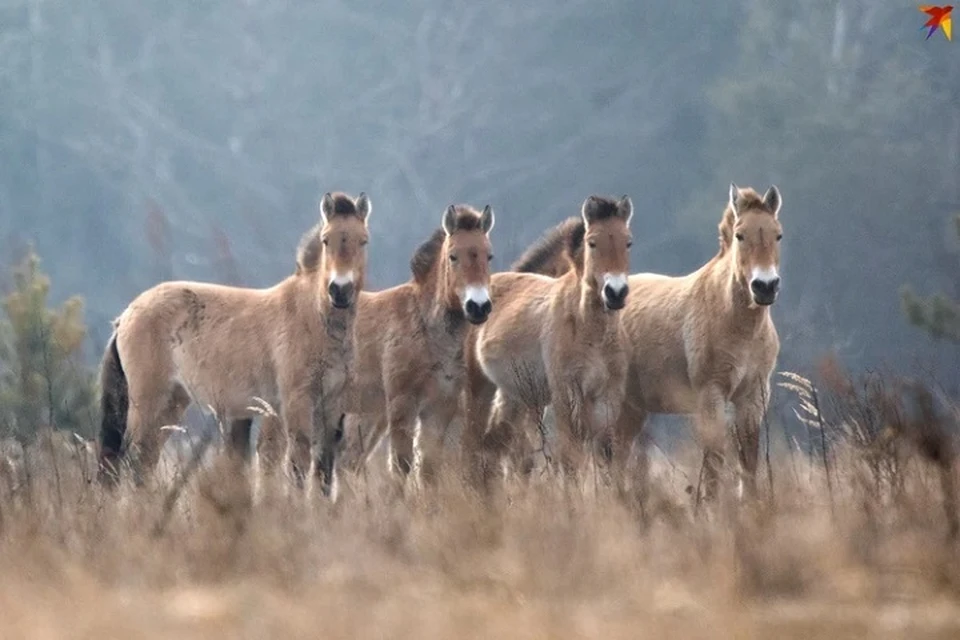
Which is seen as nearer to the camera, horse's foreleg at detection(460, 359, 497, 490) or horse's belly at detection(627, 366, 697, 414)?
horse's foreleg at detection(460, 359, 497, 490)

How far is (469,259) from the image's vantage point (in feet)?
35.9

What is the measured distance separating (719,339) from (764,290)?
74 centimetres

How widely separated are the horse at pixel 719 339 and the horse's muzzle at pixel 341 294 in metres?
1.96

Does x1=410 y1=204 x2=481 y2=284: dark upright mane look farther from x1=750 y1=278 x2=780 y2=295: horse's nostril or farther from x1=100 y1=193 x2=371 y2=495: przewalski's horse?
x1=750 y1=278 x2=780 y2=295: horse's nostril

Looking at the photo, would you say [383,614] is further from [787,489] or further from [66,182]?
[66,182]

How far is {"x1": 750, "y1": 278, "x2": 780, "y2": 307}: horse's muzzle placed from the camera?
10.1 meters

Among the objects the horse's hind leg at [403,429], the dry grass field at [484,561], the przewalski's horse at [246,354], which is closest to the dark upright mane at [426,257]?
the przewalski's horse at [246,354]

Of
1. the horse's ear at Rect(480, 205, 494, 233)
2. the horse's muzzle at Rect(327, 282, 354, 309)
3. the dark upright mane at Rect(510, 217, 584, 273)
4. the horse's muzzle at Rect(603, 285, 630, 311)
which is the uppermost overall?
the dark upright mane at Rect(510, 217, 584, 273)

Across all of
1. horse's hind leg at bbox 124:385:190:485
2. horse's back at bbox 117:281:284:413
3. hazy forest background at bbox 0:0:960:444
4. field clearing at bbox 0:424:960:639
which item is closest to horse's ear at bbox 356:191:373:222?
horse's back at bbox 117:281:284:413

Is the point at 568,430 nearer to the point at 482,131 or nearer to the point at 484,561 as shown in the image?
the point at 484,561

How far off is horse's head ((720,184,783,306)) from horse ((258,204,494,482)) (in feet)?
5.29

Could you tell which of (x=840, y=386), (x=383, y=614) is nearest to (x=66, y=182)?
(x=840, y=386)

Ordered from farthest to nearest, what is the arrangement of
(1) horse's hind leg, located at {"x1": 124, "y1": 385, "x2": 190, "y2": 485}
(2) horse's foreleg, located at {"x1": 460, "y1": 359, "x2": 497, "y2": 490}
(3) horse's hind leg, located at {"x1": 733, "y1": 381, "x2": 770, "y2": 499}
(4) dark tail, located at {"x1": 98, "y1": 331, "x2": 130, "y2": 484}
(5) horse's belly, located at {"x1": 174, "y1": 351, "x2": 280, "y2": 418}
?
(4) dark tail, located at {"x1": 98, "y1": 331, "x2": 130, "y2": 484} → (1) horse's hind leg, located at {"x1": 124, "y1": 385, "x2": 190, "y2": 485} → (5) horse's belly, located at {"x1": 174, "y1": 351, "x2": 280, "y2": 418} → (3) horse's hind leg, located at {"x1": 733, "y1": 381, "x2": 770, "y2": 499} → (2) horse's foreleg, located at {"x1": 460, "y1": 359, "x2": 497, "y2": 490}

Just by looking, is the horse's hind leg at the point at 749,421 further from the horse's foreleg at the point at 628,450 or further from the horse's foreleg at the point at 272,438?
the horse's foreleg at the point at 272,438
